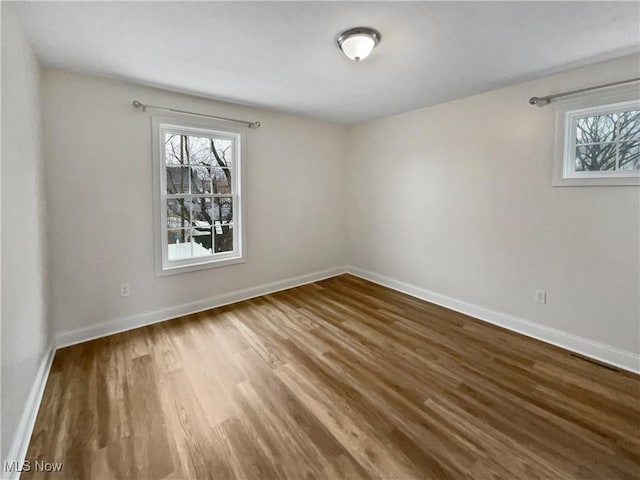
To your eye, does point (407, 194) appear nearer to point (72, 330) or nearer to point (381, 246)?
point (381, 246)

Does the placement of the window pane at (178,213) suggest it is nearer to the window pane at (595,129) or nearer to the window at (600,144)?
the window at (600,144)

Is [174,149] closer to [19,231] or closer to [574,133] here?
[19,231]

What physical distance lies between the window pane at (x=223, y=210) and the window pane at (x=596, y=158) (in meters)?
3.59

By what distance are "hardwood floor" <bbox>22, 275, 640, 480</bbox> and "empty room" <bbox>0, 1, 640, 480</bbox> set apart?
18mm

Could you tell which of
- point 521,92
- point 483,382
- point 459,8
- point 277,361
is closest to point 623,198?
point 521,92

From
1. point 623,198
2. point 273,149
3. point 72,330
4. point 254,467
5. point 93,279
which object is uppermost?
point 273,149

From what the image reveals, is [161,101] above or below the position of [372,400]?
above

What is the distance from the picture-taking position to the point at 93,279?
2.73 m

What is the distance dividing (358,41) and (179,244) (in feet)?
8.76

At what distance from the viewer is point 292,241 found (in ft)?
13.9

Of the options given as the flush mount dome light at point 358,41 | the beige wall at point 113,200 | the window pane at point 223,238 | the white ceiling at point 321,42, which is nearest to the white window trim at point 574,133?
the white ceiling at point 321,42

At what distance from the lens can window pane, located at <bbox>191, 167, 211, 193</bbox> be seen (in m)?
3.34

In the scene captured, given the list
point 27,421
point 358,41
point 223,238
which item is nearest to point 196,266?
point 223,238

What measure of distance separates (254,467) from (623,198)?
3221 millimetres
